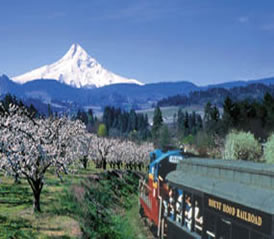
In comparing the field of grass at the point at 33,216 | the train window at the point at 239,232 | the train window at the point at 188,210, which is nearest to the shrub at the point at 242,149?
the field of grass at the point at 33,216

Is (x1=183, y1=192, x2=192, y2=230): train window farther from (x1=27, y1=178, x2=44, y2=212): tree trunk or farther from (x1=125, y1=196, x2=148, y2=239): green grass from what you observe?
(x1=27, y1=178, x2=44, y2=212): tree trunk

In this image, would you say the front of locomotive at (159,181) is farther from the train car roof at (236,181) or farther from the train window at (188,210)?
the train car roof at (236,181)

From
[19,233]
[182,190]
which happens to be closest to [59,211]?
[19,233]

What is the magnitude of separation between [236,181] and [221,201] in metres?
0.62

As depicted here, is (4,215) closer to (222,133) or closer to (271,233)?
(271,233)

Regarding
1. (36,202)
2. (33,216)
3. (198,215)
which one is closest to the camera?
(198,215)

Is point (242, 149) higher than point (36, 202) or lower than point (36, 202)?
higher

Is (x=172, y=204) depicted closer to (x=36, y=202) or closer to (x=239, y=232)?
(x=239, y=232)

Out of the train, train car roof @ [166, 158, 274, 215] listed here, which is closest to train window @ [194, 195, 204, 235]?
the train

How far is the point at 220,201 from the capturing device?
10.6 metres

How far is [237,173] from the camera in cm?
1048

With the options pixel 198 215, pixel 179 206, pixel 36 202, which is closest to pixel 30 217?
pixel 36 202

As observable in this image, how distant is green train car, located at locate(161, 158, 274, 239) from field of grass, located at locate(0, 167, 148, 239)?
6808 millimetres

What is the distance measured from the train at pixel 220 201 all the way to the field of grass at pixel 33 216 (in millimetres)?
5883
